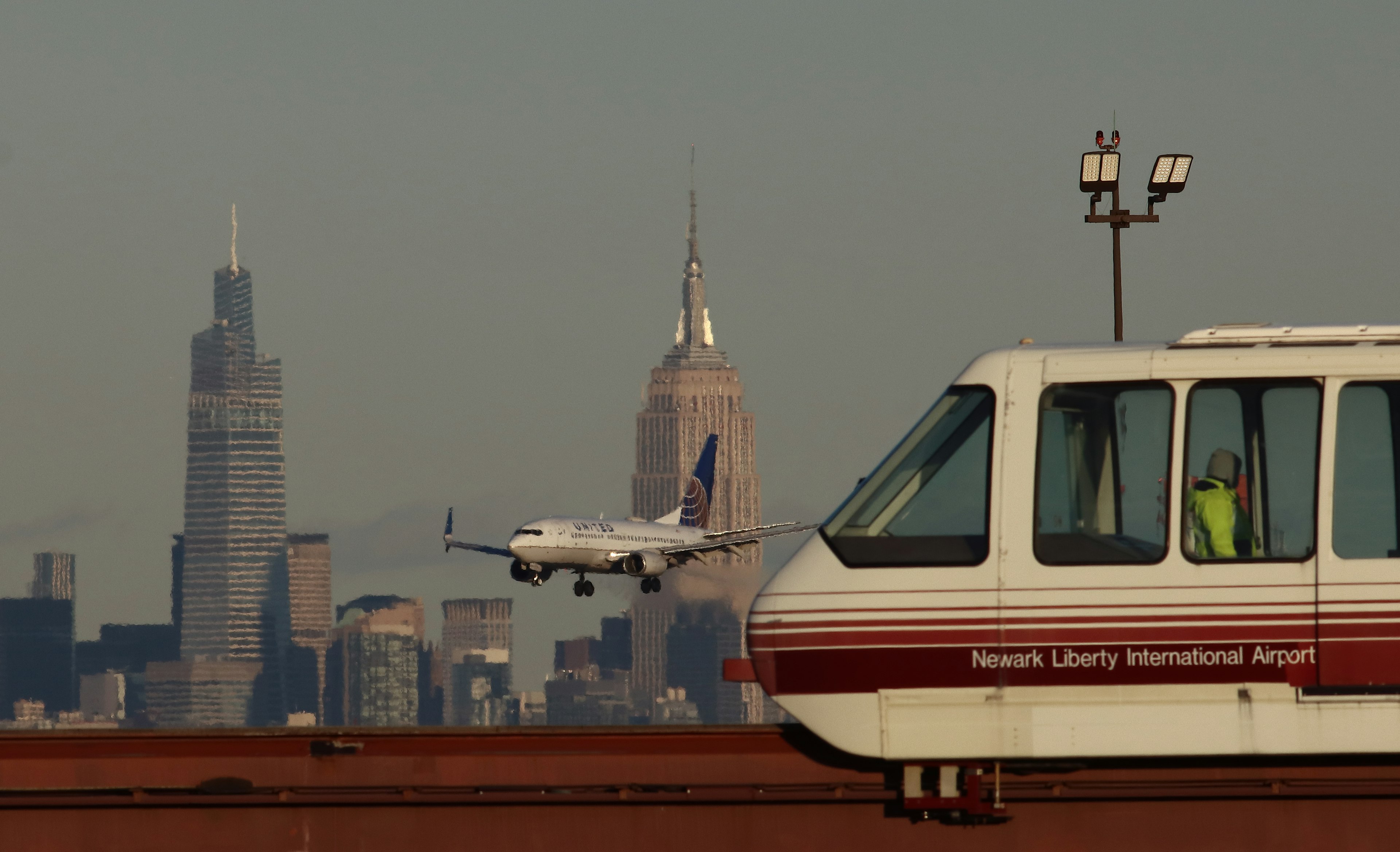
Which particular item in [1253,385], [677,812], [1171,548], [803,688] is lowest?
[677,812]

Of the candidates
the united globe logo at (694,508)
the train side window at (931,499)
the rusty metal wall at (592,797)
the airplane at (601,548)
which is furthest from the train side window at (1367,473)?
the united globe logo at (694,508)

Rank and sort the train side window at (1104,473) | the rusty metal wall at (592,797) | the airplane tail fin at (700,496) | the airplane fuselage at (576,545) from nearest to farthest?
the train side window at (1104,473)
the rusty metal wall at (592,797)
the airplane fuselage at (576,545)
the airplane tail fin at (700,496)

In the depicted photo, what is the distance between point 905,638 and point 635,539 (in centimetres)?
7873

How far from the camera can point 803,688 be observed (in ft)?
40.3

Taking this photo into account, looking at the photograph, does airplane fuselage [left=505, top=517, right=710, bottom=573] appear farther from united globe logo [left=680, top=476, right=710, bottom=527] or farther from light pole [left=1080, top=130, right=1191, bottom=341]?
light pole [left=1080, top=130, right=1191, bottom=341]

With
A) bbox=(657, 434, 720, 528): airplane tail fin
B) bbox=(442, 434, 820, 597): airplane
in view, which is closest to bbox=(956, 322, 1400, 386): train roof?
bbox=(442, 434, 820, 597): airplane

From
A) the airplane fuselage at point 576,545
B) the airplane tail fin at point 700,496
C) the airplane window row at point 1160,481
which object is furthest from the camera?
the airplane tail fin at point 700,496

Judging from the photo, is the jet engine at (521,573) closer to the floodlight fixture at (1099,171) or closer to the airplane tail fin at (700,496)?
the airplane tail fin at (700,496)

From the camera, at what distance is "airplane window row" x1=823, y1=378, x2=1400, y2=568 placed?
1191 centimetres

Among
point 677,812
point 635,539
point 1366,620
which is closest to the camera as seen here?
point 1366,620

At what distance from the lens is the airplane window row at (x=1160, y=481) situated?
39.1 ft

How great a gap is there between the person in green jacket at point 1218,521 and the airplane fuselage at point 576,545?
70.3 meters

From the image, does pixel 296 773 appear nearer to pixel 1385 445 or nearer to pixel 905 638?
pixel 905 638

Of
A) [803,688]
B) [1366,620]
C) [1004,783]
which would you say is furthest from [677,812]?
[1366,620]
